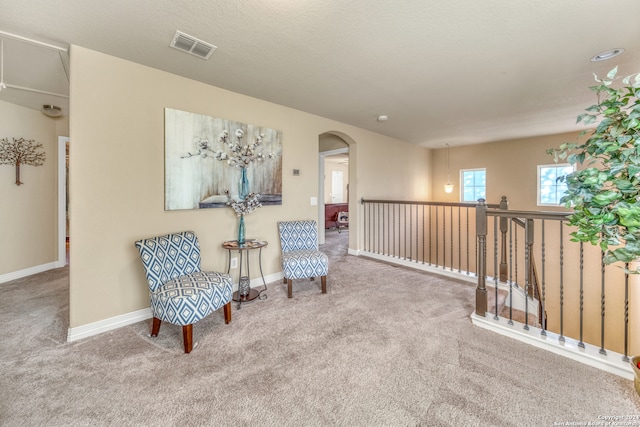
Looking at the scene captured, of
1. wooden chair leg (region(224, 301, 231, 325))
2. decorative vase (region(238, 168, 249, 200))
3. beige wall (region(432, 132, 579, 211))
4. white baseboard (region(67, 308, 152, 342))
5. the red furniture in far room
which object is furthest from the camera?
the red furniture in far room

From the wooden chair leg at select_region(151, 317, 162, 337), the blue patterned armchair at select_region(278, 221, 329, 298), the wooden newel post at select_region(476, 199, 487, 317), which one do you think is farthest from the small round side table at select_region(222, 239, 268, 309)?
the wooden newel post at select_region(476, 199, 487, 317)

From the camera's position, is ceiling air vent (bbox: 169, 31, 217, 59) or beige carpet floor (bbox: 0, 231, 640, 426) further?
ceiling air vent (bbox: 169, 31, 217, 59)

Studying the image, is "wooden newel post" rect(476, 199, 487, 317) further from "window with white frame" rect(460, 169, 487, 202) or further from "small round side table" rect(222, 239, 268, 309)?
"window with white frame" rect(460, 169, 487, 202)

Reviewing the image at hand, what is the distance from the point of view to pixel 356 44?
7.45 ft

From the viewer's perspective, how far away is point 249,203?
3.13 meters

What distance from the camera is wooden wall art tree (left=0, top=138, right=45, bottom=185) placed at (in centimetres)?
370

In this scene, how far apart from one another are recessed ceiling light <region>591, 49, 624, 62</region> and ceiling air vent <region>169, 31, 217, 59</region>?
11.3 feet

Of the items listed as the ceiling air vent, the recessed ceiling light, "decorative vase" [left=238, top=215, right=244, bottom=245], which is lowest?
"decorative vase" [left=238, top=215, right=244, bottom=245]

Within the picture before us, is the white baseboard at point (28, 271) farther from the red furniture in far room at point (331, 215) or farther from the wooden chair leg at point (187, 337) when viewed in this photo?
the red furniture in far room at point (331, 215)

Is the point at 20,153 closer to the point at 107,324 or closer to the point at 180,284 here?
the point at 107,324

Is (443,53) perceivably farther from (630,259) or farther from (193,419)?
(193,419)

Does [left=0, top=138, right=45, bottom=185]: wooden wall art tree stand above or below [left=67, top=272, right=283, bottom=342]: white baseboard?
above

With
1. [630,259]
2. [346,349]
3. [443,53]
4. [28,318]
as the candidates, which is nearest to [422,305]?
[346,349]

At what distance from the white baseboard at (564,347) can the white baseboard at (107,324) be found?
324 cm
